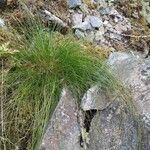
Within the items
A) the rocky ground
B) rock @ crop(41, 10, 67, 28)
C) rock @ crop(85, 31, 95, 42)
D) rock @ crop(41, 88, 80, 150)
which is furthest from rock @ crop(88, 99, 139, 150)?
rock @ crop(41, 10, 67, 28)

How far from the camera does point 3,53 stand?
347cm

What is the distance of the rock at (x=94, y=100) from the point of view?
3219 mm

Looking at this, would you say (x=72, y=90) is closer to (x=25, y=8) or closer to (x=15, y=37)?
(x=15, y=37)

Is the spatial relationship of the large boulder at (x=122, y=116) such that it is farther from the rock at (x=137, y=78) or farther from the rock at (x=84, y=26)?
the rock at (x=84, y=26)

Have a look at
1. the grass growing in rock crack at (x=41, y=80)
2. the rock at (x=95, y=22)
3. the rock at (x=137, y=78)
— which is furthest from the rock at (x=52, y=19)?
the rock at (x=137, y=78)

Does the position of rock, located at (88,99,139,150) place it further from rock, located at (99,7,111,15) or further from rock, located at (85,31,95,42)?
rock, located at (99,7,111,15)

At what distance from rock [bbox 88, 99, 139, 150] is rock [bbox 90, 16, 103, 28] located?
1.49m

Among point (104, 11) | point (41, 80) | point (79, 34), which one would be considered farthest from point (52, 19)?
point (41, 80)

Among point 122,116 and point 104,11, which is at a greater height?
point 122,116

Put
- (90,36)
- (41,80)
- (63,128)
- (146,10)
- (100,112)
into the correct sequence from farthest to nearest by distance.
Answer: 1. (146,10)
2. (90,36)
3. (41,80)
4. (100,112)
5. (63,128)

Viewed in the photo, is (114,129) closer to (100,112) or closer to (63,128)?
(100,112)

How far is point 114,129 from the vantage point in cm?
313

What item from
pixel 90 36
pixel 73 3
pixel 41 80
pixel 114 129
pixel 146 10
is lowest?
pixel 146 10

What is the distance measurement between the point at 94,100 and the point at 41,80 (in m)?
0.46
